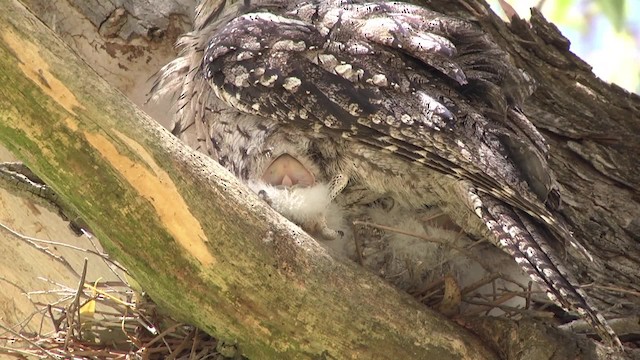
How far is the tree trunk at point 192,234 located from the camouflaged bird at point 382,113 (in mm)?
317

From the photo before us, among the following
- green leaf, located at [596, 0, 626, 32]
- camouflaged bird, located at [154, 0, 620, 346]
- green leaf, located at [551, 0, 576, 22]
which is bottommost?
camouflaged bird, located at [154, 0, 620, 346]

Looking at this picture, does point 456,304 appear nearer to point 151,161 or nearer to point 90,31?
point 151,161

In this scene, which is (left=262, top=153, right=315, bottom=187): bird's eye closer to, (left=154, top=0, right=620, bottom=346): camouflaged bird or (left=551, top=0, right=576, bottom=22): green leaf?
(left=154, top=0, right=620, bottom=346): camouflaged bird

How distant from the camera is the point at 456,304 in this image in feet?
6.05

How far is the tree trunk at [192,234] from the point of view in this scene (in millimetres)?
1511

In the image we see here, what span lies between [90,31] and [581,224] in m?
1.47

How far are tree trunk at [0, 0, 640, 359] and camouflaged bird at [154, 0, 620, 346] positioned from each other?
317mm

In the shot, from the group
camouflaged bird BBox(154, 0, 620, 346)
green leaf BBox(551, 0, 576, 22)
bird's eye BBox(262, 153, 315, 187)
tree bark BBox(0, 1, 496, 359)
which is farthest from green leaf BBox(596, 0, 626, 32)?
tree bark BBox(0, 1, 496, 359)

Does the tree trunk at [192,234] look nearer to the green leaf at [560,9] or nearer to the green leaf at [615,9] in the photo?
the green leaf at [615,9]

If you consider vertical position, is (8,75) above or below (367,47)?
below

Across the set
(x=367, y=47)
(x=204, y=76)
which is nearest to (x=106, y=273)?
(x=204, y=76)

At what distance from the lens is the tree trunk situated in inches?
59.5

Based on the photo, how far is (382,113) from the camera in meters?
1.90

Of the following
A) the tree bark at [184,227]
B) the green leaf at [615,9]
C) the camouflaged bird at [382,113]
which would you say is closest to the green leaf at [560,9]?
the green leaf at [615,9]
